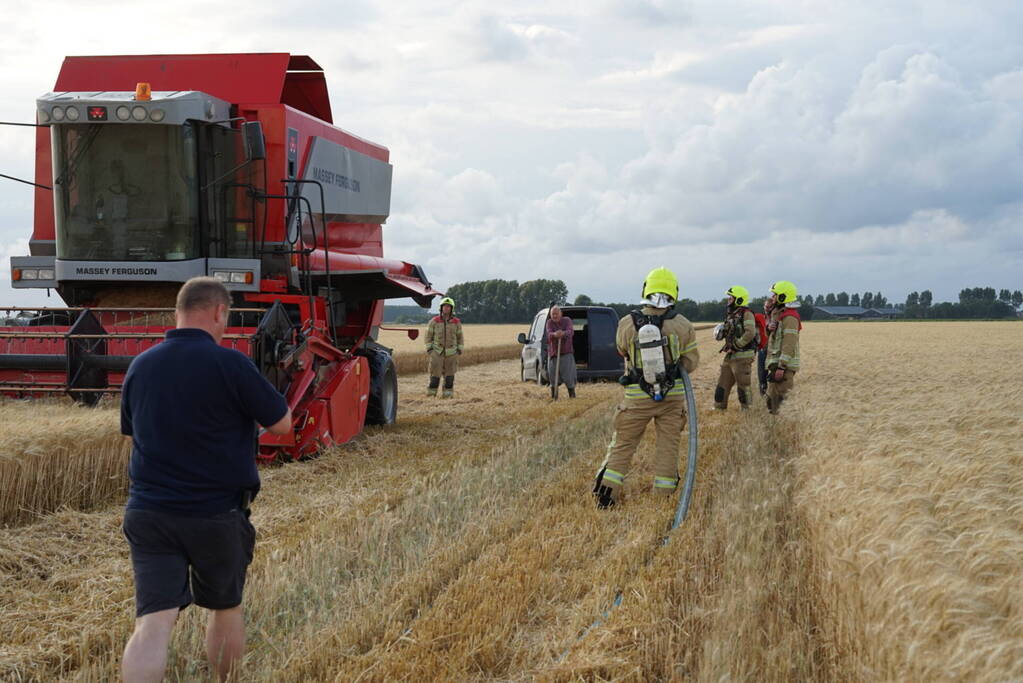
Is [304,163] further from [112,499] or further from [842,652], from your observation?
[842,652]

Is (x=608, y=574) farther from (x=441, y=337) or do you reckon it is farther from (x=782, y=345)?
(x=441, y=337)

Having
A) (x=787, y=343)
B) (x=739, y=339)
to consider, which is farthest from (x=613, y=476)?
(x=739, y=339)

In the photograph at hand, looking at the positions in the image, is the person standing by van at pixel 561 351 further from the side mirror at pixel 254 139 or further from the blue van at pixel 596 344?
the side mirror at pixel 254 139

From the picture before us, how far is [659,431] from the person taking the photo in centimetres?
785

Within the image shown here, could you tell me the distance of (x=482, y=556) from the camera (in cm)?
584

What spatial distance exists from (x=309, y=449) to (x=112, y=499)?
213 centimetres

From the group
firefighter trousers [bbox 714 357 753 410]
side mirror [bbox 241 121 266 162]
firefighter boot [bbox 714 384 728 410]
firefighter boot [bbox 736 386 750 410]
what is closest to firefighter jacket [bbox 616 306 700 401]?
side mirror [bbox 241 121 266 162]

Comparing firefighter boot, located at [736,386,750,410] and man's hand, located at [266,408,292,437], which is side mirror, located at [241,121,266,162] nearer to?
man's hand, located at [266,408,292,437]

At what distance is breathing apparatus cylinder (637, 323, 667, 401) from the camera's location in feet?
24.6

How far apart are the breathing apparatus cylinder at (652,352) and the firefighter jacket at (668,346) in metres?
0.12

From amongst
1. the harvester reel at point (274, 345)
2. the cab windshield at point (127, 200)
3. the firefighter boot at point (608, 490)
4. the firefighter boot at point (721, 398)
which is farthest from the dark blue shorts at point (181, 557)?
the firefighter boot at point (721, 398)

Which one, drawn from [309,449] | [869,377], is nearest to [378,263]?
[309,449]

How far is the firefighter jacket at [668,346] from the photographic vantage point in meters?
7.69

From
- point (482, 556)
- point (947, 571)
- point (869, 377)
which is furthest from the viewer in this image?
point (869, 377)
